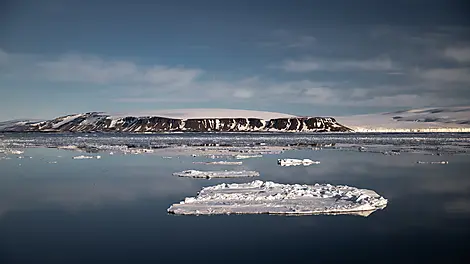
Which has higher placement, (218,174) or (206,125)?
(206,125)

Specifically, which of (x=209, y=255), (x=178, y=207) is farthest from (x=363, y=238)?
(x=178, y=207)

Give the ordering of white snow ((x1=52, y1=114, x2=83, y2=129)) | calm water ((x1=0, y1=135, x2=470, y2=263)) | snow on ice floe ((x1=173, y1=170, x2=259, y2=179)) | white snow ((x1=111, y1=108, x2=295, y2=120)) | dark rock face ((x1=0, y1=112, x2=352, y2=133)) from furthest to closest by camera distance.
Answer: white snow ((x1=52, y1=114, x2=83, y2=129))
white snow ((x1=111, y1=108, x2=295, y2=120))
dark rock face ((x1=0, y1=112, x2=352, y2=133))
snow on ice floe ((x1=173, y1=170, x2=259, y2=179))
calm water ((x1=0, y1=135, x2=470, y2=263))

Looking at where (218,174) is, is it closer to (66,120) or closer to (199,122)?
(199,122)

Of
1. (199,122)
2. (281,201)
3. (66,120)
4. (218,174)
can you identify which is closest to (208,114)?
(199,122)

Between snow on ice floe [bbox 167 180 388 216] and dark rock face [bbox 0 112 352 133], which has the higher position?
dark rock face [bbox 0 112 352 133]

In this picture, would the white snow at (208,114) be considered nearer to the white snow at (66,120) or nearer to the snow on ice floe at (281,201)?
the white snow at (66,120)

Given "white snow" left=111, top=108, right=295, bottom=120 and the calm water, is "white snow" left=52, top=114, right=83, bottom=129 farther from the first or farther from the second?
the calm water

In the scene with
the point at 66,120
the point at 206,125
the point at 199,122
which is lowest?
the point at 206,125

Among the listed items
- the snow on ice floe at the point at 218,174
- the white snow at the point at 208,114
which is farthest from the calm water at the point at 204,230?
the white snow at the point at 208,114

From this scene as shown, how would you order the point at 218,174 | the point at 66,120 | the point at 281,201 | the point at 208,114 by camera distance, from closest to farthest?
the point at 281,201
the point at 218,174
the point at 208,114
the point at 66,120

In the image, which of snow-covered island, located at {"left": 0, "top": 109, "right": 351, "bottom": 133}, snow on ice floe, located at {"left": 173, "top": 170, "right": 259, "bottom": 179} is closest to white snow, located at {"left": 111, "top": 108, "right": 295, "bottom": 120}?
snow-covered island, located at {"left": 0, "top": 109, "right": 351, "bottom": 133}
